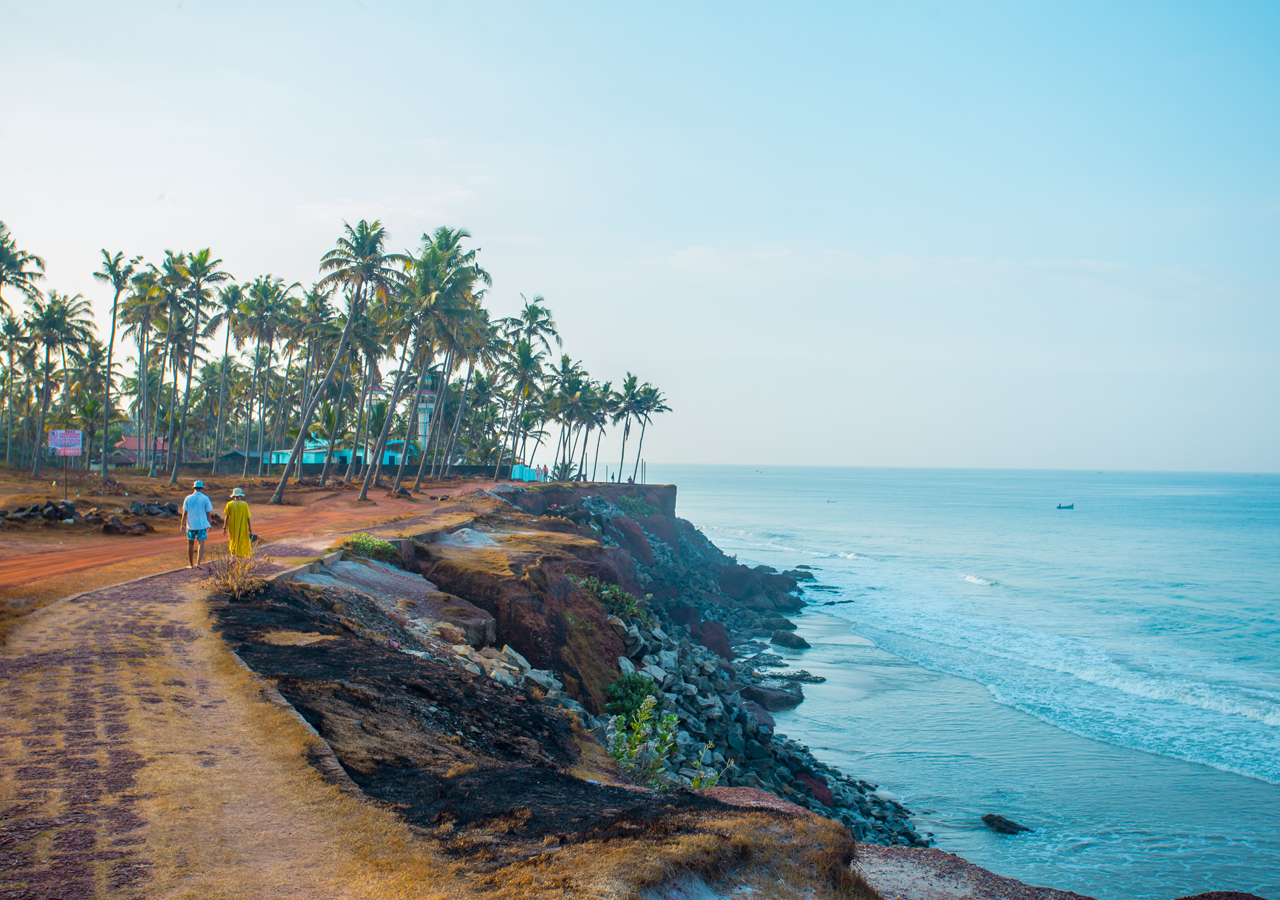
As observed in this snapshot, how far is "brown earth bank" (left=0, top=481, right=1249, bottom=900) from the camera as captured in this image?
4578mm

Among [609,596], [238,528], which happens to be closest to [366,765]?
[238,528]

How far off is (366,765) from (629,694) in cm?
1044

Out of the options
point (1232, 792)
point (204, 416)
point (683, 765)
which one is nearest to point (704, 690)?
point (683, 765)

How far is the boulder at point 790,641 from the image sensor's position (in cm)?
3259

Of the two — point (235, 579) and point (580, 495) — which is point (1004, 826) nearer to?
point (235, 579)

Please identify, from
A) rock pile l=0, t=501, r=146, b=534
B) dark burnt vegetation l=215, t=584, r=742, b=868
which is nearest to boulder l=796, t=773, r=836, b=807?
dark burnt vegetation l=215, t=584, r=742, b=868

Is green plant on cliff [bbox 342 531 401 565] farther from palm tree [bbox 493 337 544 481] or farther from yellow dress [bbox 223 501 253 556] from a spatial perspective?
palm tree [bbox 493 337 544 481]

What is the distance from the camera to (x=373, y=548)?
1759 centimetres

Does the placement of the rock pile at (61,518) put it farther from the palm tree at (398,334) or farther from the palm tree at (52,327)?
the palm tree at (52,327)

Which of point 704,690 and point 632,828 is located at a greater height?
point 632,828

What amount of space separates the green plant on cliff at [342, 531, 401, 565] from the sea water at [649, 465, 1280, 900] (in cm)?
1193

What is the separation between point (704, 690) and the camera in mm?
19344

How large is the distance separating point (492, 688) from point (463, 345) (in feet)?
112

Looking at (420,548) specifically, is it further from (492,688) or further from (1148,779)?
(1148,779)
